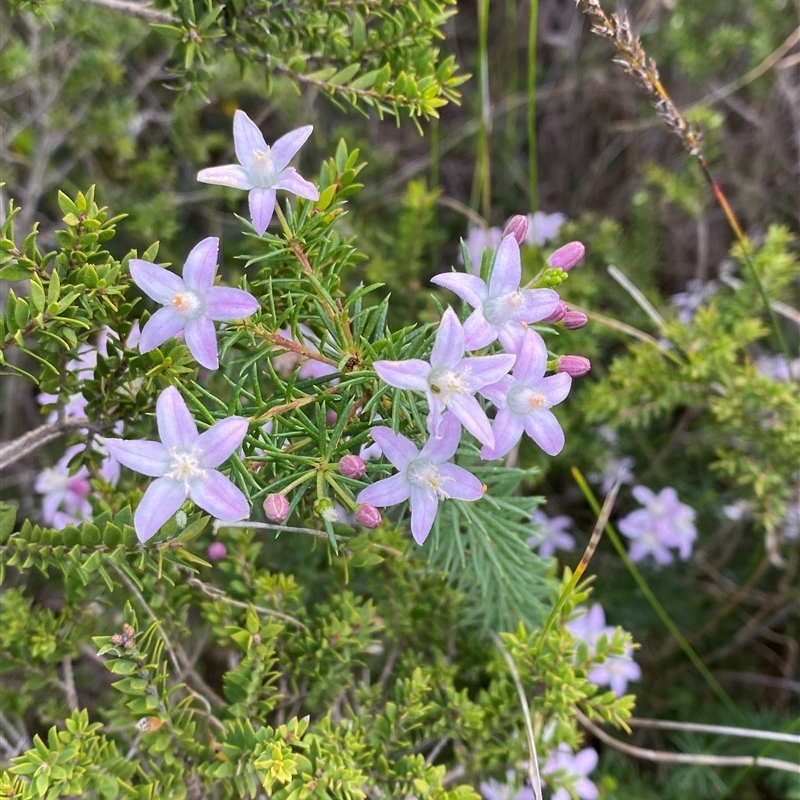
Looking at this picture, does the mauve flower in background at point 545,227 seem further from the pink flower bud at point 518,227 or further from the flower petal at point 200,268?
the flower petal at point 200,268

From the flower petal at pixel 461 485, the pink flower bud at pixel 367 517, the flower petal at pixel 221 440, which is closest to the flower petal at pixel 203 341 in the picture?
the flower petal at pixel 221 440

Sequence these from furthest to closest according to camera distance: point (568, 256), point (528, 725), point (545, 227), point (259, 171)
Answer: point (545, 227) → point (528, 725) → point (568, 256) → point (259, 171)

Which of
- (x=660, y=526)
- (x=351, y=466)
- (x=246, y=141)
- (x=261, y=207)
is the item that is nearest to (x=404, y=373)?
(x=351, y=466)

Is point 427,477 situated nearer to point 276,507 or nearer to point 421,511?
point 421,511

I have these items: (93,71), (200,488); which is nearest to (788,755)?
(200,488)

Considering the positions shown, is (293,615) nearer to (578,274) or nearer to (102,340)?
(102,340)
